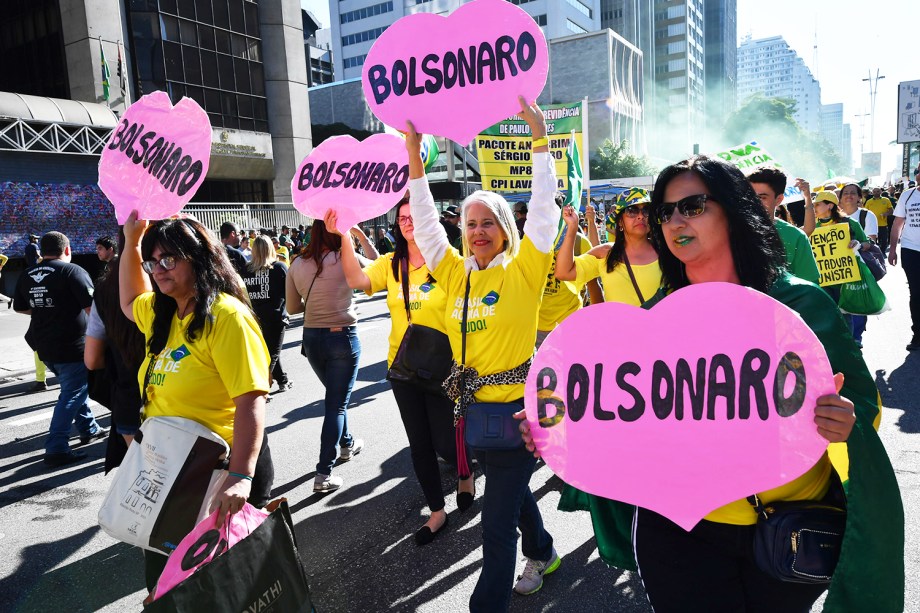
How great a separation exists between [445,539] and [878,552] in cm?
248

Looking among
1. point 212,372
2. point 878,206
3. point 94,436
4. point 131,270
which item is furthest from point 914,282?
point 878,206

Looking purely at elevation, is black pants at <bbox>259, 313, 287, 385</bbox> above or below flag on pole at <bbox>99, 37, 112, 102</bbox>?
below

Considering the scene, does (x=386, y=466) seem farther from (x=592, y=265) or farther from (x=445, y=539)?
(x=592, y=265)

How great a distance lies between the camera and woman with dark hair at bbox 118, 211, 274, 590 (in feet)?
7.64

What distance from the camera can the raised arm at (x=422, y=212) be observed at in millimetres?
2848

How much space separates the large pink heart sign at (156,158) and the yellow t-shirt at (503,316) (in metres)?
1.41

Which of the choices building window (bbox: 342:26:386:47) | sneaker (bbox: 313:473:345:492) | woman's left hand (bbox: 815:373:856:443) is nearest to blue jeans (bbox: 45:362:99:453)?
sneaker (bbox: 313:473:345:492)

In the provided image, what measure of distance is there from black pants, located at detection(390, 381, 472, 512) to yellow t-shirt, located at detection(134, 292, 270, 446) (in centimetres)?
127

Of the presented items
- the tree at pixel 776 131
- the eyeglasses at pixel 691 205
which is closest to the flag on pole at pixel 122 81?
the eyeglasses at pixel 691 205

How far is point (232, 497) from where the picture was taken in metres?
2.16

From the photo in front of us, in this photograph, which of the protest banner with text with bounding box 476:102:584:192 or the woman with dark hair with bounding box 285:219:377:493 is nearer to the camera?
the woman with dark hair with bounding box 285:219:377:493

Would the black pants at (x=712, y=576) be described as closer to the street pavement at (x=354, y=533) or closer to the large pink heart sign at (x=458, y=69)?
the street pavement at (x=354, y=533)

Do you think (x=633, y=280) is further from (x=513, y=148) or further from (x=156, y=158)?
(x=513, y=148)

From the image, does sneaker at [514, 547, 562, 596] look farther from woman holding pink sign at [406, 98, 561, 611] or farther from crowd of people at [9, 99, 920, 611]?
woman holding pink sign at [406, 98, 561, 611]
